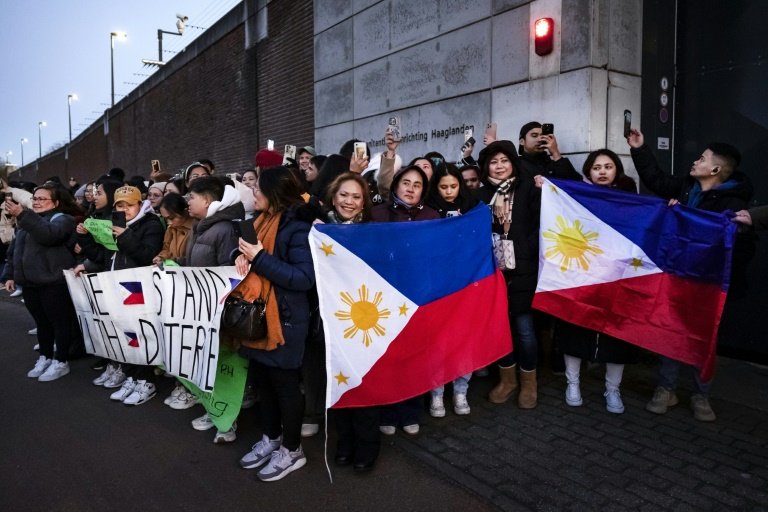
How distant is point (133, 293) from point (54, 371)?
1.92 metres

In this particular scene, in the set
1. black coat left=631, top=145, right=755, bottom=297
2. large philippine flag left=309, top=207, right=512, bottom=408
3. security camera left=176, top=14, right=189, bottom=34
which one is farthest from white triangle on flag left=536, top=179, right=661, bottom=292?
security camera left=176, top=14, right=189, bottom=34

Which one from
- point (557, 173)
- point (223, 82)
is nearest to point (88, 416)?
point (557, 173)

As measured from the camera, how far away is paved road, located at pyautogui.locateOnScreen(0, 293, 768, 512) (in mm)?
3143

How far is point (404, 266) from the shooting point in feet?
12.1

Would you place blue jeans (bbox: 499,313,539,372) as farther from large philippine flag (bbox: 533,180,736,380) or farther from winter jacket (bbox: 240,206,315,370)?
winter jacket (bbox: 240,206,315,370)

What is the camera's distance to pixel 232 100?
14.1m

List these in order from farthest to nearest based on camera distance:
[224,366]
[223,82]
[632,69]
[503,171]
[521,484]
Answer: [223,82] < [632,69] < [503,171] < [224,366] < [521,484]

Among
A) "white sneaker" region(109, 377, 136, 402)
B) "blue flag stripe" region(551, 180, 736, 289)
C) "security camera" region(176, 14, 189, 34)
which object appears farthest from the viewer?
"security camera" region(176, 14, 189, 34)

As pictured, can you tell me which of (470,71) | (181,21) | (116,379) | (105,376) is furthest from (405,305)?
(181,21)

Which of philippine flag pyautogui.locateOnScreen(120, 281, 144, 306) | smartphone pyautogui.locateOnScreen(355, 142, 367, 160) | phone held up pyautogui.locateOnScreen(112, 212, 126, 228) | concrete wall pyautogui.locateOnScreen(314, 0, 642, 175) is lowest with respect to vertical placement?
philippine flag pyautogui.locateOnScreen(120, 281, 144, 306)

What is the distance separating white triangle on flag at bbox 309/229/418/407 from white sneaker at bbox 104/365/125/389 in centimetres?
299

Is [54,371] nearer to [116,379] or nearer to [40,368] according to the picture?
[40,368]

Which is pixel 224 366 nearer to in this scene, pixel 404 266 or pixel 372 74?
pixel 404 266

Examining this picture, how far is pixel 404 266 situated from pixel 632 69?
3.59 meters
